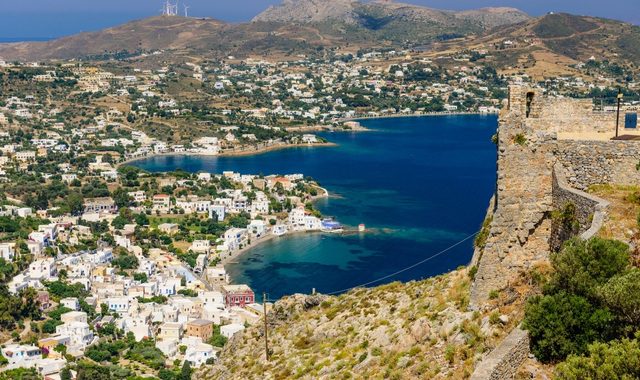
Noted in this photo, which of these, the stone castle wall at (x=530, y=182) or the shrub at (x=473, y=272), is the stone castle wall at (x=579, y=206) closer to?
the stone castle wall at (x=530, y=182)

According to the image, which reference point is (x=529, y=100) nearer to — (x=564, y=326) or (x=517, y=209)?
(x=517, y=209)

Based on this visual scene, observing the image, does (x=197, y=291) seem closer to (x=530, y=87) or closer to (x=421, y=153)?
(x=530, y=87)

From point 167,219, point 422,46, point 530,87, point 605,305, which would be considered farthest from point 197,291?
point 422,46

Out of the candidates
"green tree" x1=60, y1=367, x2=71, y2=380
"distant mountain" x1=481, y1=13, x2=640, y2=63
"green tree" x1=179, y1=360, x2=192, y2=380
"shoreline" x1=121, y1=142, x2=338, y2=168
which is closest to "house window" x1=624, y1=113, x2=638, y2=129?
"green tree" x1=179, y1=360, x2=192, y2=380

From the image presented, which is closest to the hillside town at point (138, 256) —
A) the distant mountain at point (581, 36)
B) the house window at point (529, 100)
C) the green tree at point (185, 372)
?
the green tree at point (185, 372)

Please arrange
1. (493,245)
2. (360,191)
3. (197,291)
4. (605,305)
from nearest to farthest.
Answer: (605,305) < (493,245) < (197,291) < (360,191)

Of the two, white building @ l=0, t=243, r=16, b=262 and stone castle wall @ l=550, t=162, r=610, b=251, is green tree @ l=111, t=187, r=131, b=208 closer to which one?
white building @ l=0, t=243, r=16, b=262
